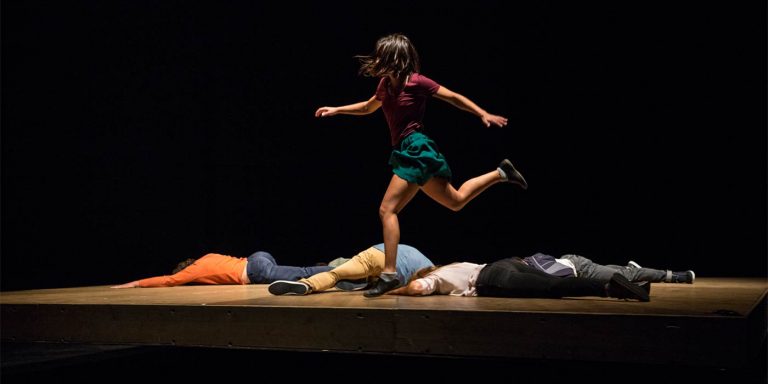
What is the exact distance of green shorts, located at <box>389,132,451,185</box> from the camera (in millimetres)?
2730

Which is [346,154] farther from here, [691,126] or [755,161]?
[755,161]

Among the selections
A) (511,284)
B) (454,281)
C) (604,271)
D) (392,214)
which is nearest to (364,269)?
(392,214)

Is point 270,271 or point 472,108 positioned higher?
point 472,108

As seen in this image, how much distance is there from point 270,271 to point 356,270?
681 millimetres

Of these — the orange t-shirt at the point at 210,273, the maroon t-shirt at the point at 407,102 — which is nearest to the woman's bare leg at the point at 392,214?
the maroon t-shirt at the point at 407,102

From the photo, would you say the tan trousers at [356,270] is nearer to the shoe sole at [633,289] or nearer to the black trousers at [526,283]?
the black trousers at [526,283]

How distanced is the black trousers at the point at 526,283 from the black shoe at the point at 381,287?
0.34m

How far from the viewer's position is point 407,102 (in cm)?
284

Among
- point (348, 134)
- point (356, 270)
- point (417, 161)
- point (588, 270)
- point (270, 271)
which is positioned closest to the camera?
point (417, 161)

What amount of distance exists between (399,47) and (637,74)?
2310mm

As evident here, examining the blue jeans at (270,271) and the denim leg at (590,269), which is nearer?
the denim leg at (590,269)

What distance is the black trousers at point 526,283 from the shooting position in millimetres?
2260

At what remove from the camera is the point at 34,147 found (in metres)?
4.05

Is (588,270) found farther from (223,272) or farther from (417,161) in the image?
(223,272)
